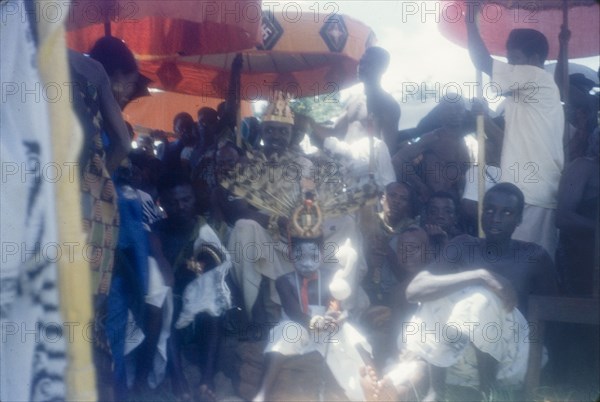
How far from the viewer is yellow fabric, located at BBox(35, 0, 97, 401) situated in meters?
3.48

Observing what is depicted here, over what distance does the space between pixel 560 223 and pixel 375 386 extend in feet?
5.98

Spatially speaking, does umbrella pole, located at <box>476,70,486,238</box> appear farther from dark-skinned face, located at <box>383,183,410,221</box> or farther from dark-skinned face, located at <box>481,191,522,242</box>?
dark-skinned face, located at <box>383,183,410,221</box>

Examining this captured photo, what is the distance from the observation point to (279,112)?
6121 mm

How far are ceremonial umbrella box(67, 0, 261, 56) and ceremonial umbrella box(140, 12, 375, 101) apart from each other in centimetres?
26

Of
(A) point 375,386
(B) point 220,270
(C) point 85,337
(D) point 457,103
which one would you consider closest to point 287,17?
(D) point 457,103

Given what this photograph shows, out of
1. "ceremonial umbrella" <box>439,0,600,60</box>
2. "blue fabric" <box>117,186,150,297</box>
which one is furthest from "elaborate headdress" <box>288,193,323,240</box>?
"ceremonial umbrella" <box>439,0,600,60</box>

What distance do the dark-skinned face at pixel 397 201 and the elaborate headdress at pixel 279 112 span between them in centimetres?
94

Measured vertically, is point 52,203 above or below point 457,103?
below

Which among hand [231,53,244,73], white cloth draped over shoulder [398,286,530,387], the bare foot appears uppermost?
hand [231,53,244,73]

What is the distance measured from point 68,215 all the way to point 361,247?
2.55 m

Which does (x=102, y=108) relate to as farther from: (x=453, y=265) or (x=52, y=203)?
(x=453, y=265)

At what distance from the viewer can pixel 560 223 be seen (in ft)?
17.7

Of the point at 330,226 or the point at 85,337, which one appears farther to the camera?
the point at 330,226

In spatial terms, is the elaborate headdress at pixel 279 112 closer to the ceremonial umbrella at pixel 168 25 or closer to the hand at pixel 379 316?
the ceremonial umbrella at pixel 168 25
